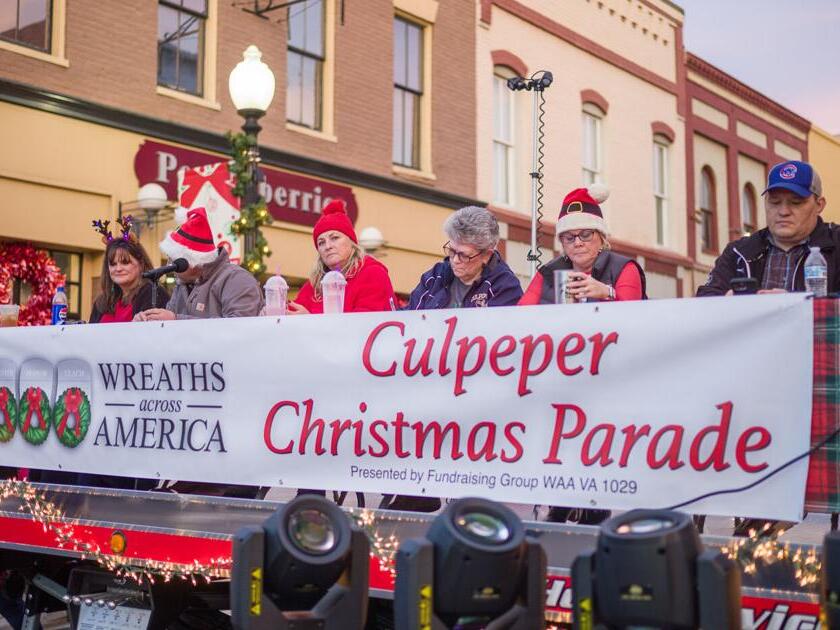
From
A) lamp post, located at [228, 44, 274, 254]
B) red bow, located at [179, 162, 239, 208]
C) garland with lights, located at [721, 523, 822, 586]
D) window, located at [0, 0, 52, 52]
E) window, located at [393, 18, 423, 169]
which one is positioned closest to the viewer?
garland with lights, located at [721, 523, 822, 586]

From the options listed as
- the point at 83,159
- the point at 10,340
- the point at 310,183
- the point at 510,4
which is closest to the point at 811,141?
the point at 510,4

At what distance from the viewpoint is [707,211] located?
2412 cm

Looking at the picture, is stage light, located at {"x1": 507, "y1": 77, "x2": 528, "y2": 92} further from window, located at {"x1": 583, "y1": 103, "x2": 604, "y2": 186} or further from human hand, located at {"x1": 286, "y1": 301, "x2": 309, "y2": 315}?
window, located at {"x1": 583, "y1": 103, "x2": 604, "y2": 186}

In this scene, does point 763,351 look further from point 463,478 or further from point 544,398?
point 463,478

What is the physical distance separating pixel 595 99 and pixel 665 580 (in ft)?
60.1

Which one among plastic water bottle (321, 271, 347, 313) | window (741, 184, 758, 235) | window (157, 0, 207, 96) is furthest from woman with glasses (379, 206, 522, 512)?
window (741, 184, 758, 235)

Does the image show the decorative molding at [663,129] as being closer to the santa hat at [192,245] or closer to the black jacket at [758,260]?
the santa hat at [192,245]

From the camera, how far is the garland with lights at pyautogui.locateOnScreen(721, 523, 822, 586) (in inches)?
121

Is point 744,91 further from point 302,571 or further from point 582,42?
point 302,571

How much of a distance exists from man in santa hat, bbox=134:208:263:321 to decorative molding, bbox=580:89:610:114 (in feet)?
50.2

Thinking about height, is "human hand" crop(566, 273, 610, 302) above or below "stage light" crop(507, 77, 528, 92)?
below

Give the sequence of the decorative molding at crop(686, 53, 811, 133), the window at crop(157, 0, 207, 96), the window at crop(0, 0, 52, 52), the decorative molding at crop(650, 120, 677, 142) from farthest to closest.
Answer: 1. the decorative molding at crop(686, 53, 811, 133)
2. the decorative molding at crop(650, 120, 677, 142)
3. the window at crop(157, 0, 207, 96)
4. the window at crop(0, 0, 52, 52)

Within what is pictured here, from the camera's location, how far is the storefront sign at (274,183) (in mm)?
12938

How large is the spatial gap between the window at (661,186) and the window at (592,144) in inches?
90.8
